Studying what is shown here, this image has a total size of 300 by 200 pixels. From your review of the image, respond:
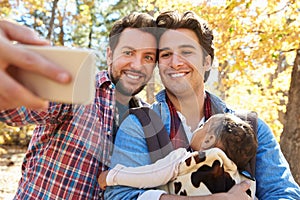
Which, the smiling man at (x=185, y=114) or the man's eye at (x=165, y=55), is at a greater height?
the man's eye at (x=165, y=55)

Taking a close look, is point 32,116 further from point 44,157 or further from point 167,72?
point 167,72

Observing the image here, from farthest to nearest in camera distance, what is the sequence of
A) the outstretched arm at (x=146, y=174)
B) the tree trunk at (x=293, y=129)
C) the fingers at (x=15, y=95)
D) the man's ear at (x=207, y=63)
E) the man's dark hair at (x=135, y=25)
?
the tree trunk at (x=293, y=129) < the man's ear at (x=207, y=63) < the man's dark hair at (x=135, y=25) < the outstretched arm at (x=146, y=174) < the fingers at (x=15, y=95)

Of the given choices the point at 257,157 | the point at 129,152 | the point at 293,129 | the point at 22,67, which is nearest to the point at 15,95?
the point at 22,67

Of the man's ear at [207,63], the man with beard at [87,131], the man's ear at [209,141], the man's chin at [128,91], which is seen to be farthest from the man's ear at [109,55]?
the man's ear at [209,141]

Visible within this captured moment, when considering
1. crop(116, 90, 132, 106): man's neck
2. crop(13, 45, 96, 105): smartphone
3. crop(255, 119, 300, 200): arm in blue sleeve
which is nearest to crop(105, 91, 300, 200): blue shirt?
crop(255, 119, 300, 200): arm in blue sleeve

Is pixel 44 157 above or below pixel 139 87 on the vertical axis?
below

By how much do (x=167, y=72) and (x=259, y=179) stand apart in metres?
0.52

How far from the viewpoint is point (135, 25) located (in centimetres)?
150

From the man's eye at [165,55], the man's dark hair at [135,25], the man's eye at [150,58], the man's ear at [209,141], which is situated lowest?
the man's ear at [209,141]

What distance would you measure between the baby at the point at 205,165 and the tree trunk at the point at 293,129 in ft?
9.79

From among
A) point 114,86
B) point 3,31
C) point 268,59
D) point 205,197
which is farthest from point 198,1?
point 3,31

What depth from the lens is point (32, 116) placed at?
129 centimetres

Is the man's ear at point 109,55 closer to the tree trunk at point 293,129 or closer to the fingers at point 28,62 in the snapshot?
the fingers at point 28,62

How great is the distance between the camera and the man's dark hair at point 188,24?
1499mm
